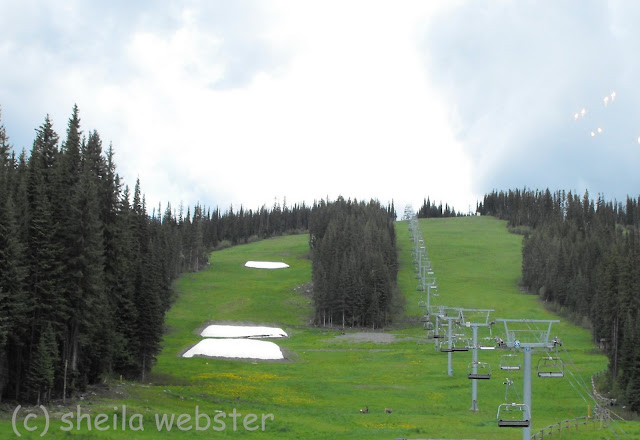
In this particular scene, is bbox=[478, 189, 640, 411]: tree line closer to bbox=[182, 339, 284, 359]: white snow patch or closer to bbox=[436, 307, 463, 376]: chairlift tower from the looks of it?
bbox=[436, 307, 463, 376]: chairlift tower

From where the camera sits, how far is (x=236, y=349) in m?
89.1

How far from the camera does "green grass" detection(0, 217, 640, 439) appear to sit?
41.5m

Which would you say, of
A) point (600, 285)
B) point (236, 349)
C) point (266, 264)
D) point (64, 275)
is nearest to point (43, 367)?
A: point (64, 275)

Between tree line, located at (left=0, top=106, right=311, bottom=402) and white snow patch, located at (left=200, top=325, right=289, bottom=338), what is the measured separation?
39.9 m

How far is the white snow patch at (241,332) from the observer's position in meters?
104

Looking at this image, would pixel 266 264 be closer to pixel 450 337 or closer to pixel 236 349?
pixel 236 349

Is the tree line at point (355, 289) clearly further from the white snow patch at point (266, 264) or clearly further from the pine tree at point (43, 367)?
the pine tree at point (43, 367)

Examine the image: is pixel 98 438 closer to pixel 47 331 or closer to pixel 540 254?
pixel 47 331

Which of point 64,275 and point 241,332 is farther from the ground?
point 64,275

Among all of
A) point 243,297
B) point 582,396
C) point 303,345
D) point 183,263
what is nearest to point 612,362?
point 582,396

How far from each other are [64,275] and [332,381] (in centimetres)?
3063

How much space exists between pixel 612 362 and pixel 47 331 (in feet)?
195

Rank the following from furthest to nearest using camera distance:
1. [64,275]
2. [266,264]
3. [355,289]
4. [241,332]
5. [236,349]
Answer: [266,264] → [355,289] → [241,332] → [236,349] → [64,275]

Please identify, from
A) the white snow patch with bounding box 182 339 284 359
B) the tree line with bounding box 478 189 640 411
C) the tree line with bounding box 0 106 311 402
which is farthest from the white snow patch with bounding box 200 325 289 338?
the tree line with bounding box 478 189 640 411
